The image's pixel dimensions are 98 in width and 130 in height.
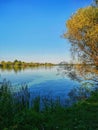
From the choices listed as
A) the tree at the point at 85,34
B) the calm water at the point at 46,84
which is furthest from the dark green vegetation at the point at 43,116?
the tree at the point at 85,34

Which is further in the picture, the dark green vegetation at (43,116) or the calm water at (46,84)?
the calm water at (46,84)

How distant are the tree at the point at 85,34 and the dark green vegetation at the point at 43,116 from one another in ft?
40.1

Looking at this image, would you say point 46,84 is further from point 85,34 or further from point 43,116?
Result: point 43,116

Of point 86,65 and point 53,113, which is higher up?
point 86,65

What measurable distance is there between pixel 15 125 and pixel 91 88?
15785 mm

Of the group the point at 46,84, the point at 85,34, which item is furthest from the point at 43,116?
the point at 46,84

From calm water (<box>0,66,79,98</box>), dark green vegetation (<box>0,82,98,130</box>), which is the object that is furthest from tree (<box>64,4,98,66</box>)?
dark green vegetation (<box>0,82,98,130</box>)

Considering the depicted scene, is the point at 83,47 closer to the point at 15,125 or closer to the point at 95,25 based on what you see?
the point at 95,25

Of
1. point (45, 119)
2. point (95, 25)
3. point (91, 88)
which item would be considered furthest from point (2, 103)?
point (95, 25)

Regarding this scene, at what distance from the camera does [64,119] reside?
12.0 m

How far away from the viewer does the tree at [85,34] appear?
26.6 meters

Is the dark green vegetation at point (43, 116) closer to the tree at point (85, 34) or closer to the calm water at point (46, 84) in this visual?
the calm water at point (46, 84)

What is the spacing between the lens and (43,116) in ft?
39.7

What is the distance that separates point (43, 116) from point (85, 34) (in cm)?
1610
